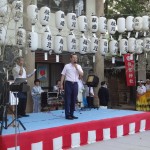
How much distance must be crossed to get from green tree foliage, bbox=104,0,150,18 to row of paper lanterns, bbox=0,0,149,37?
427 cm

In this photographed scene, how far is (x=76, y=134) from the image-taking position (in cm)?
695

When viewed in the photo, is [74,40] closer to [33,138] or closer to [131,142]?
[131,142]

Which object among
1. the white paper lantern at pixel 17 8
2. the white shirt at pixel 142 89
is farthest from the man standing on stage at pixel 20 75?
the white shirt at pixel 142 89

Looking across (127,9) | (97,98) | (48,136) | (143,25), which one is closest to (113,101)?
(127,9)

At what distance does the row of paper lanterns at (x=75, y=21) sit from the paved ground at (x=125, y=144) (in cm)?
428

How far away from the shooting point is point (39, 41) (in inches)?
445

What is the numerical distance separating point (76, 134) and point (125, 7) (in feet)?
44.5

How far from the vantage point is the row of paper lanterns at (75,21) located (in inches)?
376

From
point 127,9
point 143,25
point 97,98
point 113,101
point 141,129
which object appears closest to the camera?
point 141,129

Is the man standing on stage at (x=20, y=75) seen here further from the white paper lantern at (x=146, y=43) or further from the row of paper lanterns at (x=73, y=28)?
the white paper lantern at (x=146, y=43)

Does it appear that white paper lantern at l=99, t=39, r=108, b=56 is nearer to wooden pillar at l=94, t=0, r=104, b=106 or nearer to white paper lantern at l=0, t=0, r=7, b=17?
wooden pillar at l=94, t=0, r=104, b=106

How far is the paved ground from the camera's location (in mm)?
7125

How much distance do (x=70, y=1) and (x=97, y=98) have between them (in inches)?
184

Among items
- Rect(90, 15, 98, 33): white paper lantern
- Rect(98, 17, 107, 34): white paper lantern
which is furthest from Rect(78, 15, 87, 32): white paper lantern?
Rect(98, 17, 107, 34): white paper lantern
